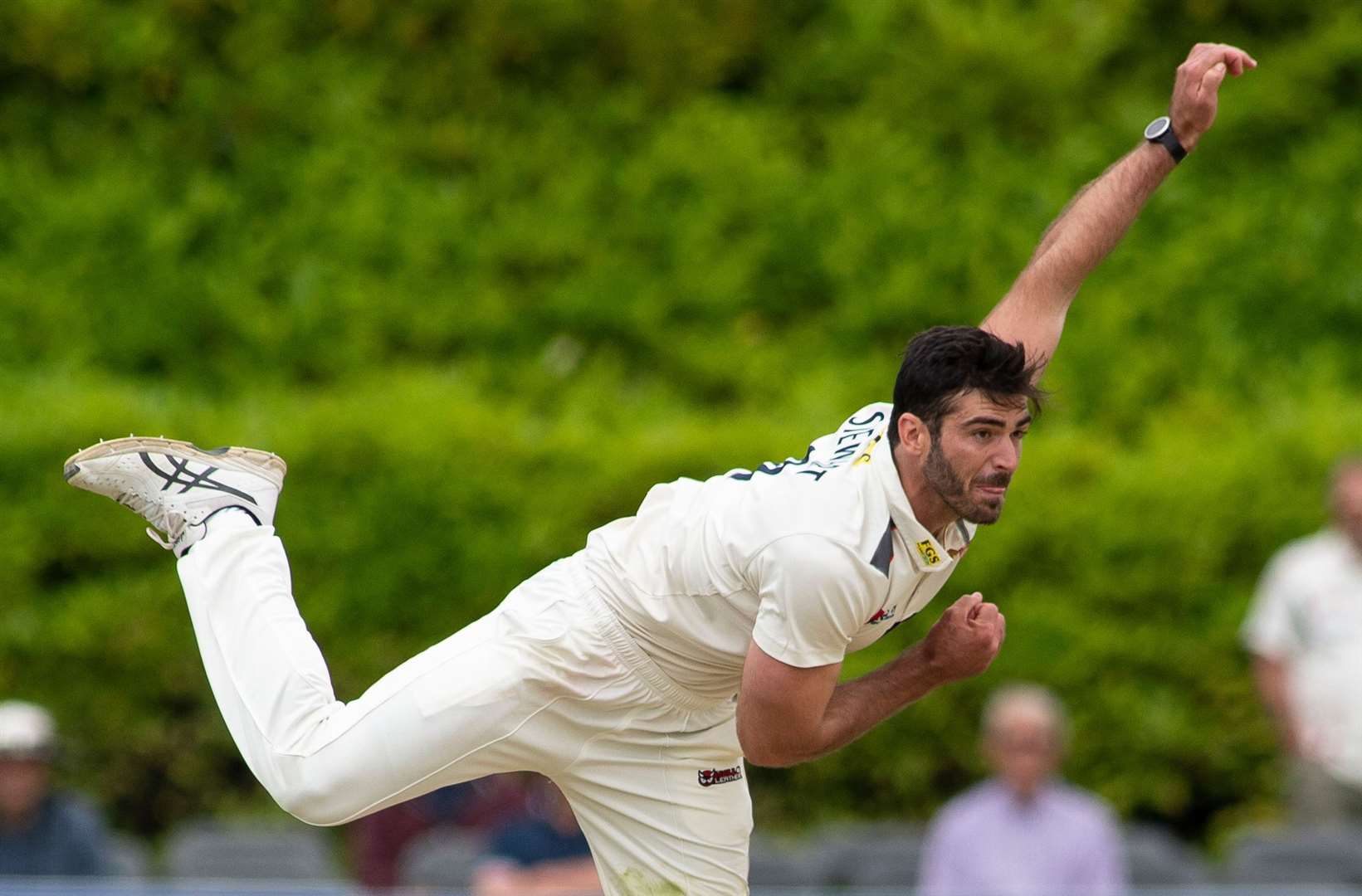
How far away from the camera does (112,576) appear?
9.97 metres

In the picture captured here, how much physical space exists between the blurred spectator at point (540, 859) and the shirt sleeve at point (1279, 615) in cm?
316

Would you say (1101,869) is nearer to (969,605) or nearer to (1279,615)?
(1279,615)

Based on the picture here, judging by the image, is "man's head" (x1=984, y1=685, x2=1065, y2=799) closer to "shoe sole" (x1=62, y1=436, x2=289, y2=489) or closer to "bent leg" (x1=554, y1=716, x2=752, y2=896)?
"bent leg" (x1=554, y1=716, x2=752, y2=896)

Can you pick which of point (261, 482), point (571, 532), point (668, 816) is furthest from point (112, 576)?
point (668, 816)

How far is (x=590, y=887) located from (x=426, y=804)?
4.41 feet

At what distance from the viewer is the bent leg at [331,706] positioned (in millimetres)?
4578

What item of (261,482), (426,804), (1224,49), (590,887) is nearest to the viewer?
(1224,49)

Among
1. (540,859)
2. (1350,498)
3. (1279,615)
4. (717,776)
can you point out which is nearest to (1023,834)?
(1279,615)

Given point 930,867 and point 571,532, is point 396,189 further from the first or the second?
point 930,867

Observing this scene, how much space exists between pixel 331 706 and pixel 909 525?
1449mm

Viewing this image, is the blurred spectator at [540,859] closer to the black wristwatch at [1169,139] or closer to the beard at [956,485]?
the beard at [956,485]

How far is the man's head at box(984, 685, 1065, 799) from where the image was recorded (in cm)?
780

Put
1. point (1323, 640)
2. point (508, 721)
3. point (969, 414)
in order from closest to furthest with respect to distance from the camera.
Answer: point (969, 414) < point (508, 721) < point (1323, 640)

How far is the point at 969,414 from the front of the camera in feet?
13.8
